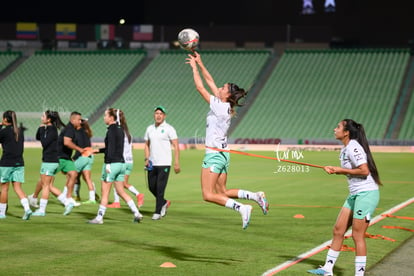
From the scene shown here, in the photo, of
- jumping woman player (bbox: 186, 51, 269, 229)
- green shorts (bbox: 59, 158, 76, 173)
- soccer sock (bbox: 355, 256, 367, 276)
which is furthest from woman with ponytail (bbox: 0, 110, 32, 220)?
soccer sock (bbox: 355, 256, 367, 276)

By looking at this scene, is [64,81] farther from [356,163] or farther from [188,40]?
[356,163]

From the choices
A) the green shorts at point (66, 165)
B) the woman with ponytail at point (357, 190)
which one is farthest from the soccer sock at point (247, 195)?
the green shorts at point (66, 165)

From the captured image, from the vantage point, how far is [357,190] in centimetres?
888

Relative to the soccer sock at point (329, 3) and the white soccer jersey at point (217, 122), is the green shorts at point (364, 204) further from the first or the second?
the soccer sock at point (329, 3)

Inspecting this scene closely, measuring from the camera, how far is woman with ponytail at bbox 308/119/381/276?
8.73 m

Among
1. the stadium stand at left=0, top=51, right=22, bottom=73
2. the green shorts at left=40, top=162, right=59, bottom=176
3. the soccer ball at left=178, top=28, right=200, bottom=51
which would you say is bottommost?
the green shorts at left=40, top=162, right=59, bottom=176

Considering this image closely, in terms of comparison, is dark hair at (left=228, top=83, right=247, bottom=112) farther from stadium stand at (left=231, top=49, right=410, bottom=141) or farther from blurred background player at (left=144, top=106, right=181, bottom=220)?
stadium stand at (left=231, top=49, right=410, bottom=141)

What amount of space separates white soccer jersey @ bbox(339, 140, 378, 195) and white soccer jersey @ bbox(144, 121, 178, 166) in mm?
6424

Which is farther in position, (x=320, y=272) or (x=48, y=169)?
(x=48, y=169)

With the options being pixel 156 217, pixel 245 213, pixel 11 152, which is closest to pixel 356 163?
pixel 245 213

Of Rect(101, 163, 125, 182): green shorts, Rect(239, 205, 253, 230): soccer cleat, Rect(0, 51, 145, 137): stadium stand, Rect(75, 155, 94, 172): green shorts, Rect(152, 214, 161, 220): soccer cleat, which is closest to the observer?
Rect(239, 205, 253, 230): soccer cleat

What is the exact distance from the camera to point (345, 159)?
8.95 m

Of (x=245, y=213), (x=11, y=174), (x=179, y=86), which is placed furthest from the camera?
(x=179, y=86)

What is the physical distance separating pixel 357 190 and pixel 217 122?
2.44 m
